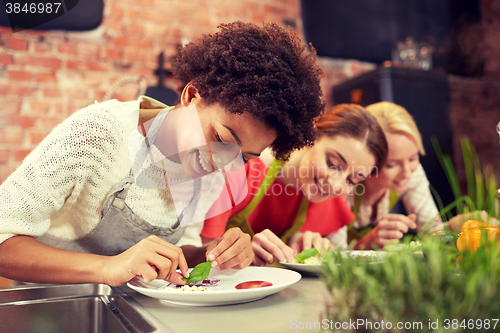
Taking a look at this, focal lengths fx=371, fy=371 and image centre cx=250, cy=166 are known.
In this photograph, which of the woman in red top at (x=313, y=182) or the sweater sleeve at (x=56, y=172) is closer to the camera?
the sweater sleeve at (x=56, y=172)

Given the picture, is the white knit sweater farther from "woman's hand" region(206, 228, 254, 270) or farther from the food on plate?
the food on plate

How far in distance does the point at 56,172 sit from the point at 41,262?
172 mm

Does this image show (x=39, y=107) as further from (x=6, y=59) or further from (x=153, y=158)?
(x=153, y=158)

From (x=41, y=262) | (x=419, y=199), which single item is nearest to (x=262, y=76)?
(x=41, y=262)

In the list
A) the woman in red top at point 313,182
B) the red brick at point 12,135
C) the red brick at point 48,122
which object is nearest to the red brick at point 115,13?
the red brick at point 48,122

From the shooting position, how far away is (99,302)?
661 mm

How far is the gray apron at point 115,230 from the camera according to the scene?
2.82 ft

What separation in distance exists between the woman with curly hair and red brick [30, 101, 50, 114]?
4.38 feet

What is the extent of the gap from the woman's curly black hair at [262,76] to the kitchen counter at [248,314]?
0.38 meters

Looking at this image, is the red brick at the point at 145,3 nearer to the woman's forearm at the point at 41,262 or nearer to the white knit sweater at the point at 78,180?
the white knit sweater at the point at 78,180

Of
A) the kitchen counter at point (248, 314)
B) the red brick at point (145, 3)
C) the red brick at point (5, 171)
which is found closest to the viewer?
the kitchen counter at point (248, 314)

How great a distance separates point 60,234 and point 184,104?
443 mm

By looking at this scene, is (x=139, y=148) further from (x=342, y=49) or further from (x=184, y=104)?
(x=342, y=49)

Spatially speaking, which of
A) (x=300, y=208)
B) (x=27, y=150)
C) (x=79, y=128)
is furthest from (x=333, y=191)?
(x=27, y=150)
